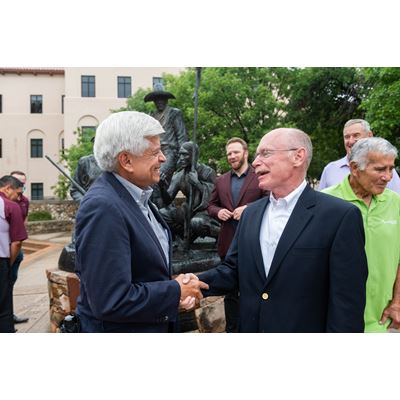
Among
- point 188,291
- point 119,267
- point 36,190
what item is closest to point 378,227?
point 188,291

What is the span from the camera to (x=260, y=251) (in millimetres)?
2182

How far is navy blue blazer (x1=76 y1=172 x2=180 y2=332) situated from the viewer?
1.76m

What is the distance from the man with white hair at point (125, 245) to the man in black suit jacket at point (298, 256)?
327mm

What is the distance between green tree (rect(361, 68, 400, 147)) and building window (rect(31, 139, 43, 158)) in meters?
30.9

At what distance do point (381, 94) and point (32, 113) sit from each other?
3235cm

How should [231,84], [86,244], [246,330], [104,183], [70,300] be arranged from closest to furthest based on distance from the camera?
[86,244], [104,183], [246,330], [70,300], [231,84]

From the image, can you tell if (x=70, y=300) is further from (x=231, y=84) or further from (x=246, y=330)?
(x=231, y=84)

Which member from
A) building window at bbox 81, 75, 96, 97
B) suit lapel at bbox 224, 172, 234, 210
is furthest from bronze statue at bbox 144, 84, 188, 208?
building window at bbox 81, 75, 96, 97

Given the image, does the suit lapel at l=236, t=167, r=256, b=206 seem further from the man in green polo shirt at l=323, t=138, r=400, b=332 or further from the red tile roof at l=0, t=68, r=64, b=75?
the red tile roof at l=0, t=68, r=64, b=75

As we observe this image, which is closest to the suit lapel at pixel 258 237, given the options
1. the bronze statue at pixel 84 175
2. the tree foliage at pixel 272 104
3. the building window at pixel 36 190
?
the bronze statue at pixel 84 175

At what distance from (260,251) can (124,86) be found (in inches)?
1419

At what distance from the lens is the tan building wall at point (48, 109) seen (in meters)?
36.2

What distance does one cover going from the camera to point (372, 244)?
2.53 metres

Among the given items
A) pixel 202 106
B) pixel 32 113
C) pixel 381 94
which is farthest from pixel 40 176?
pixel 381 94
